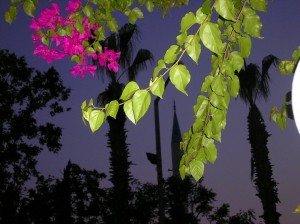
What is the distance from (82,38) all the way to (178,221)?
24935 millimetres

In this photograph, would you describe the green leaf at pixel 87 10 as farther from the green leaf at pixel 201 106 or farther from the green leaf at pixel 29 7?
the green leaf at pixel 201 106

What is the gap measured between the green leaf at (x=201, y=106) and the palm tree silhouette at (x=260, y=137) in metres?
14.6

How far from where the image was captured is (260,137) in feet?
55.4

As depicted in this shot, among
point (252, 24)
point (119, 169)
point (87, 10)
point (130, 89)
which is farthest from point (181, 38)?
point (119, 169)

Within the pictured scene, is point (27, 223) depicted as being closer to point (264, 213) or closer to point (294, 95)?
point (264, 213)

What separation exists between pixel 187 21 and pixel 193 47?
0.38 ft

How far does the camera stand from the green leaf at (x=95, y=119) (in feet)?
5.91

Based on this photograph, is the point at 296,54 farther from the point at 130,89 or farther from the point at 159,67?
the point at 130,89

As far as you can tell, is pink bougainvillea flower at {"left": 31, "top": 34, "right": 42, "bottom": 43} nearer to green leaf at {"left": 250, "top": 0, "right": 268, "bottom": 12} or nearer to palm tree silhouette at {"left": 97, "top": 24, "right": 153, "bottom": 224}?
green leaf at {"left": 250, "top": 0, "right": 268, "bottom": 12}

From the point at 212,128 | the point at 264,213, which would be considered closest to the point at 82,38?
the point at 212,128

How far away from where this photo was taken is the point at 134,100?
164cm

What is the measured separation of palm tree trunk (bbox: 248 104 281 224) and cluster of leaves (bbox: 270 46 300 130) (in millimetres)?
14835

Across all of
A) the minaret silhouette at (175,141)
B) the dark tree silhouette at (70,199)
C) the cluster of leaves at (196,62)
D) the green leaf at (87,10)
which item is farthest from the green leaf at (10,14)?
the minaret silhouette at (175,141)

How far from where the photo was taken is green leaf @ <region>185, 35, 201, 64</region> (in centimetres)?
171
